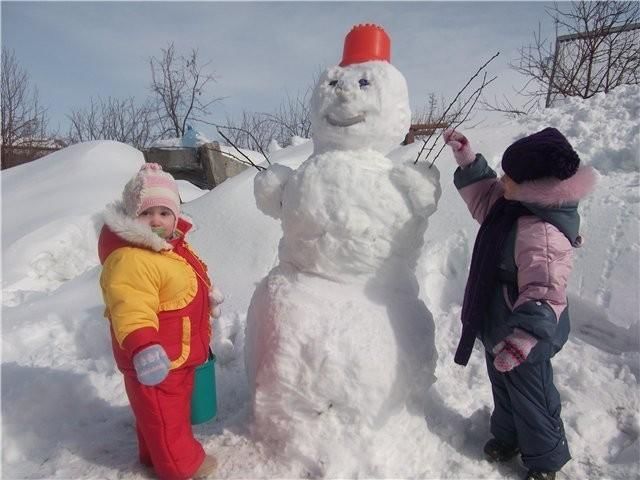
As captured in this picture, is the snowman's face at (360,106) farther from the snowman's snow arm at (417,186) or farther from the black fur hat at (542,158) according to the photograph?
the black fur hat at (542,158)

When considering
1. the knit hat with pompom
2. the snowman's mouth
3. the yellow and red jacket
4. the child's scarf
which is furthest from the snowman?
the knit hat with pompom

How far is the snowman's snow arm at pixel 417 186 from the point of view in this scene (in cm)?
174

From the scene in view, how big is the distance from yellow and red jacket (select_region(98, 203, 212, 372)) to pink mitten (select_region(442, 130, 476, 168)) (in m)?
1.14

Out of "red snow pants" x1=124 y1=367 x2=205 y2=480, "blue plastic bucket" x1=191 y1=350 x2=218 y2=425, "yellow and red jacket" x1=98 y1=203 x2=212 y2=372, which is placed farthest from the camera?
"blue plastic bucket" x1=191 y1=350 x2=218 y2=425

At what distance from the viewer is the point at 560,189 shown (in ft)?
5.21

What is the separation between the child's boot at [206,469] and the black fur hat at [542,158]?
5.05ft

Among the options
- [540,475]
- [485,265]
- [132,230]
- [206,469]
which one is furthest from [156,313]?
[540,475]

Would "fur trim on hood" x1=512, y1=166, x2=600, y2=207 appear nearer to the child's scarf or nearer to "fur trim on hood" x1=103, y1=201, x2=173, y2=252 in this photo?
the child's scarf

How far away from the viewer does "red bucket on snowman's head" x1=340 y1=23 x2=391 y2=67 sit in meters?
1.88

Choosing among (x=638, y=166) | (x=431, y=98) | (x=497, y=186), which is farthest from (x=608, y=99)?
(x=431, y=98)

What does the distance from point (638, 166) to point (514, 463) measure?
2.68m

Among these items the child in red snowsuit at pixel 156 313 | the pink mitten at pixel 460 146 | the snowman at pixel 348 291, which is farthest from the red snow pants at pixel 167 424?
the pink mitten at pixel 460 146

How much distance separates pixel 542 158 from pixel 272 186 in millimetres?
999

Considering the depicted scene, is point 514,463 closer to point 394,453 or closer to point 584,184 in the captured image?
point 394,453
